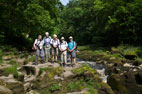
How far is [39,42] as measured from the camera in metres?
8.78

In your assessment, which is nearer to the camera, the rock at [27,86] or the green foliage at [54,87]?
the rock at [27,86]

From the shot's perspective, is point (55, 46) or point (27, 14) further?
point (27, 14)

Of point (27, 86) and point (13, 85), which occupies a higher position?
point (13, 85)

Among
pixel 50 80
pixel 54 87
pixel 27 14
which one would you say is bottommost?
pixel 54 87

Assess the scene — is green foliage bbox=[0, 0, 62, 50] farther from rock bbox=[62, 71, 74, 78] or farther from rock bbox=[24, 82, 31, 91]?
rock bbox=[24, 82, 31, 91]

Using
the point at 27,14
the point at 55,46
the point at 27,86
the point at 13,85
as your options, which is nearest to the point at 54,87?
the point at 27,86

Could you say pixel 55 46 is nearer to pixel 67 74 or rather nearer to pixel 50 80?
pixel 67 74

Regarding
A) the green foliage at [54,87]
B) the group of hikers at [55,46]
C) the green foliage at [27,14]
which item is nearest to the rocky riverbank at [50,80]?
the green foliage at [54,87]

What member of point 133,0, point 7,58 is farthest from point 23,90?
point 133,0

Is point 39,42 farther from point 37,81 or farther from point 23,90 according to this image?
point 23,90

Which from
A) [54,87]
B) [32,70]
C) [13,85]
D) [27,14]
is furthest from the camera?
[27,14]

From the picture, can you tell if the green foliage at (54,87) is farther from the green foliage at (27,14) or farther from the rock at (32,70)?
the green foliage at (27,14)

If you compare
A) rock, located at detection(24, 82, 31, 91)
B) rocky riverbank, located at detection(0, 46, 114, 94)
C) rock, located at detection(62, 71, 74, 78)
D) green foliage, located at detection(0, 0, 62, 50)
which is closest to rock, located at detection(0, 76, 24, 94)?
rocky riverbank, located at detection(0, 46, 114, 94)

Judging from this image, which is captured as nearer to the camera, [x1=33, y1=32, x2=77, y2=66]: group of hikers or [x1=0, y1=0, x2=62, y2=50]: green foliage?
[x1=33, y1=32, x2=77, y2=66]: group of hikers
